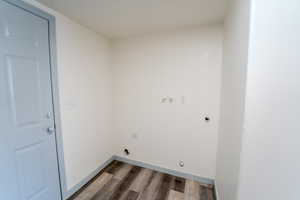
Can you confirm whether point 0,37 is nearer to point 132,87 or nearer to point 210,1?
point 132,87

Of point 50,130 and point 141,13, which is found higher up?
point 141,13

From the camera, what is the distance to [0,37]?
3.47 ft

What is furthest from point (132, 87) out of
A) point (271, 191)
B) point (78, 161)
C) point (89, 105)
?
point (271, 191)

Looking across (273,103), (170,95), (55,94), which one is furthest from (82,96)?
(273,103)

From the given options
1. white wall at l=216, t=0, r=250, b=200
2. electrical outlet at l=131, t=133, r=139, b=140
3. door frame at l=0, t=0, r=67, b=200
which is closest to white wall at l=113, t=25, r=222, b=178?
electrical outlet at l=131, t=133, r=139, b=140

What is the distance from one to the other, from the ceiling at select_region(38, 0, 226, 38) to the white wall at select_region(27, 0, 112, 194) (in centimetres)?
21

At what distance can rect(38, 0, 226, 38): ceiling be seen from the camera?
132 centimetres

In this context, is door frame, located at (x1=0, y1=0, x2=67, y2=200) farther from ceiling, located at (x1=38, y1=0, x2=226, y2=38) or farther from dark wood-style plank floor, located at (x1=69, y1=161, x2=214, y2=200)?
dark wood-style plank floor, located at (x1=69, y1=161, x2=214, y2=200)

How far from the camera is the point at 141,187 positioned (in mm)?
1876

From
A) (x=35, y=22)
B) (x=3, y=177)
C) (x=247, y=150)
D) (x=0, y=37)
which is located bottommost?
(x=3, y=177)

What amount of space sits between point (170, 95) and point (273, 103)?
141 cm

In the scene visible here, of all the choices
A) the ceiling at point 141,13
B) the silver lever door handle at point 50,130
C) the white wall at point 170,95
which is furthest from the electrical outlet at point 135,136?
the ceiling at point 141,13

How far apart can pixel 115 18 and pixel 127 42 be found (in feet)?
2.09

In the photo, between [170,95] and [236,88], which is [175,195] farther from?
[236,88]
